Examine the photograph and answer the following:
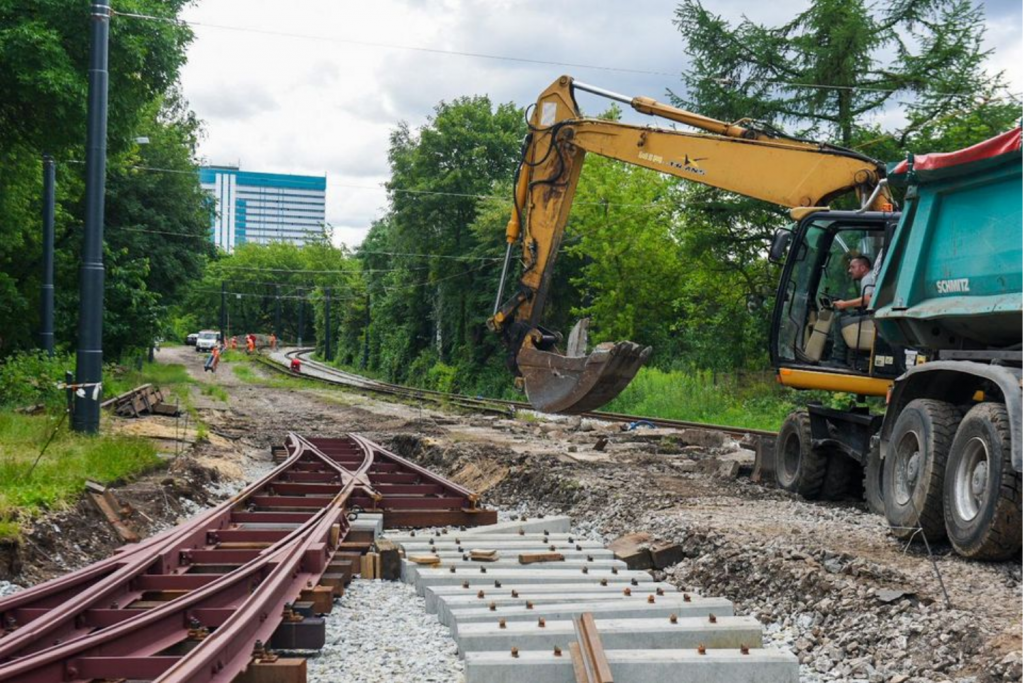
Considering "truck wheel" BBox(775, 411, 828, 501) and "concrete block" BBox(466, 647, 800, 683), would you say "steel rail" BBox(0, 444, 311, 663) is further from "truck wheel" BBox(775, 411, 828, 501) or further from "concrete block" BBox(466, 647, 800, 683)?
"truck wheel" BBox(775, 411, 828, 501)

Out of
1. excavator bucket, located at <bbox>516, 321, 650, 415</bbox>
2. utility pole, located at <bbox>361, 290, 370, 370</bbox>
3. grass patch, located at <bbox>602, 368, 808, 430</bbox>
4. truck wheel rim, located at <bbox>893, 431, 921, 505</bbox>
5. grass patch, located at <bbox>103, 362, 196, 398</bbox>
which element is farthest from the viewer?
utility pole, located at <bbox>361, 290, 370, 370</bbox>

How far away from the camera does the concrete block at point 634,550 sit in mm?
7793

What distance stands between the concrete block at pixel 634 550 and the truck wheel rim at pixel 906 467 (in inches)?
80.2

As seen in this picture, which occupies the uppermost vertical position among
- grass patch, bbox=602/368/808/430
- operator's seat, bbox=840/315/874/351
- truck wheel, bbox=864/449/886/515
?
operator's seat, bbox=840/315/874/351

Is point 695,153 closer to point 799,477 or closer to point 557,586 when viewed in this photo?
point 799,477

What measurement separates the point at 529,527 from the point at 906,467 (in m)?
3.21

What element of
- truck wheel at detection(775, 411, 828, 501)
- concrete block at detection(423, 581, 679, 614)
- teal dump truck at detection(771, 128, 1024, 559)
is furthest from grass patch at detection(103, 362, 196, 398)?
concrete block at detection(423, 581, 679, 614)

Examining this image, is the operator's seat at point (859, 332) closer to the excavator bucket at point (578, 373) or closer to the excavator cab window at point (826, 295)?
the excavator cab window at point (826, 295)

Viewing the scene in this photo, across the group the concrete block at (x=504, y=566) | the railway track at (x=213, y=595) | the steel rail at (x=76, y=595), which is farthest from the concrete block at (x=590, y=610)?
the steel rail at (x=76, y=595)

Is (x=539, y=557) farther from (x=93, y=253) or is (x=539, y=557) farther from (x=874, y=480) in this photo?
(x=93, y=253)

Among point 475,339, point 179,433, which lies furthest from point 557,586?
point 475,339

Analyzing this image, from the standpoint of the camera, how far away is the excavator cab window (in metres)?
10.2

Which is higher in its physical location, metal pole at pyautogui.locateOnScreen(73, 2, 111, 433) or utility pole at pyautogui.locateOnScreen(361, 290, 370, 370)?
metal pole at pyautogui.locateOnScreen(73, 2, 111, 433)

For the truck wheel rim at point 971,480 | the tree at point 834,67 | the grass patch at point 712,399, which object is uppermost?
the tree at point 834,67
